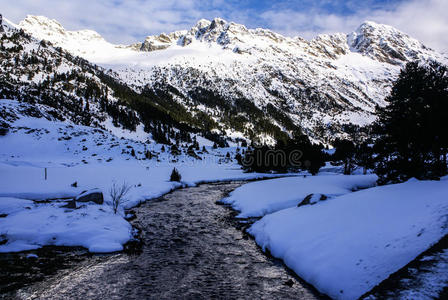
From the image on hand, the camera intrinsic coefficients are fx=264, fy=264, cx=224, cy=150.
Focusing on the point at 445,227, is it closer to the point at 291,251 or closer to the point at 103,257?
the point at 291,251

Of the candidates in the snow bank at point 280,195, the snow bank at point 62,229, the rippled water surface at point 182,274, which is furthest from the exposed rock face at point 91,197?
the snow bank at point 280,195

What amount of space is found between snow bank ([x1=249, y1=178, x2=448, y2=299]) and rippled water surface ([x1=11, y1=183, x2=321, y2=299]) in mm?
1072

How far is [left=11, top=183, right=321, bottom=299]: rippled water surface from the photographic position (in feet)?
35.7

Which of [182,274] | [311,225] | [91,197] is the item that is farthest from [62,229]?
[311,225]

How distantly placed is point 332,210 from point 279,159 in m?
59.6

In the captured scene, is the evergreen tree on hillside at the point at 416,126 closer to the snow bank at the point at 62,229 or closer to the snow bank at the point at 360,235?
the snow bank at the point at 360,235

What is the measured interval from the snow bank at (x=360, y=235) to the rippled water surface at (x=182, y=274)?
1.07 metres

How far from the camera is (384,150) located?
29.8m

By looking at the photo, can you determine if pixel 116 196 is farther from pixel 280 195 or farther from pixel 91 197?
pixel 280 195

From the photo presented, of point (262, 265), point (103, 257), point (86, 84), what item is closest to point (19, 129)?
point (103, 257)

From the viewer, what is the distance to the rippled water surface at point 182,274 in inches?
428

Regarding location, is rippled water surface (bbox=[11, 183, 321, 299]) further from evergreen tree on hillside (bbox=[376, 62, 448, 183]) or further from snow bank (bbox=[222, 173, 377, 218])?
evergreen tree on hillside (bbox=[376, 62, 448, 183])

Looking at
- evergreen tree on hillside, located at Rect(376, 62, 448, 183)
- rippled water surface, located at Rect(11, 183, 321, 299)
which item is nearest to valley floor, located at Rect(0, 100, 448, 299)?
rippled water surface, located at Rect(11, 183, 321, 299)

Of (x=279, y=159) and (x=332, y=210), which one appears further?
(x=279, y=159)
